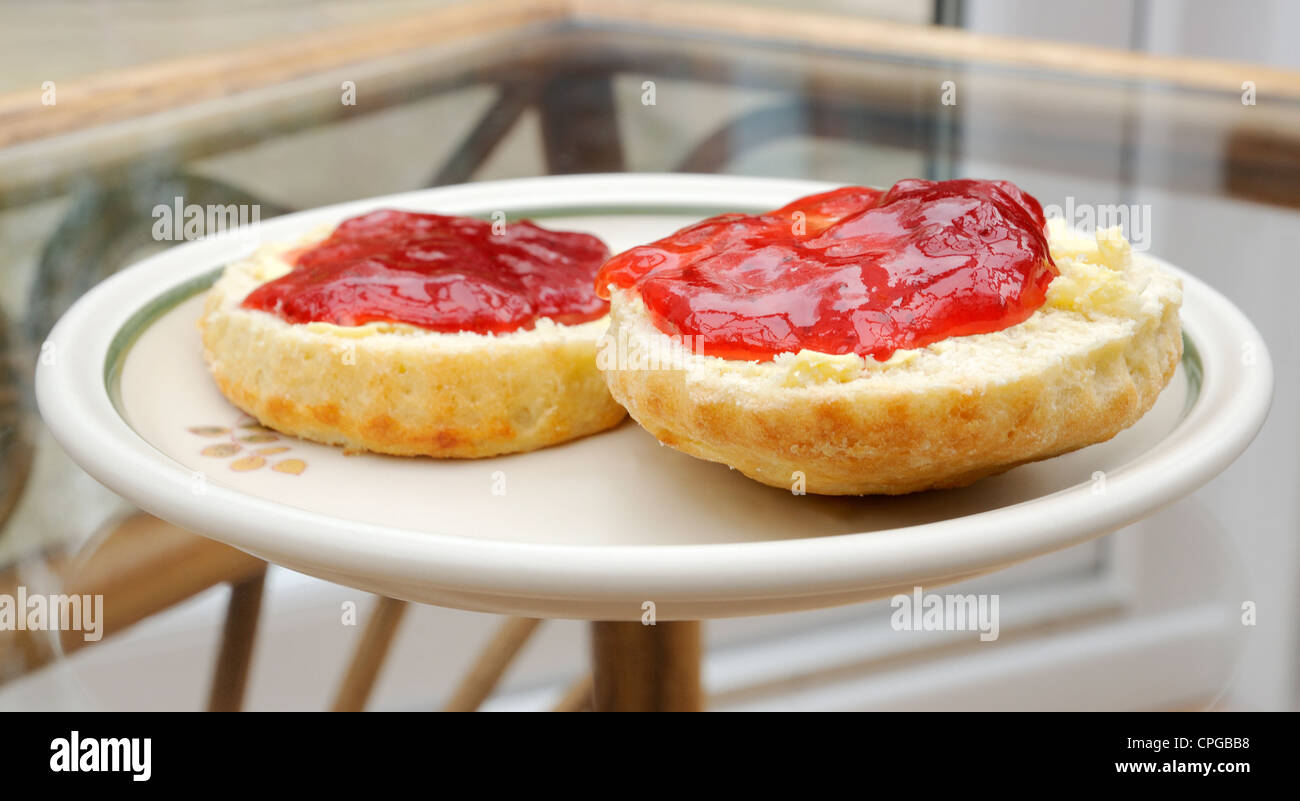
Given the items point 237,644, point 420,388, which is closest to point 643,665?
point 420,388

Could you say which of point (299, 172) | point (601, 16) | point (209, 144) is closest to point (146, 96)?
A: point (209, 144)

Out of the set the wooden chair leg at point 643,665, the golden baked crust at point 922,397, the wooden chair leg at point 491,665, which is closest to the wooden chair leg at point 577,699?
the wooden chair leg at point 643,665

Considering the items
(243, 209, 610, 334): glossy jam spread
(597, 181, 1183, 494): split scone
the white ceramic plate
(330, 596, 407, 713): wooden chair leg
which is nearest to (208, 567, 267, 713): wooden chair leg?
(330, 596, 407, 713): wooden chair leg

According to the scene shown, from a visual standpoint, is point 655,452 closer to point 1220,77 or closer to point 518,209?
point 518,209

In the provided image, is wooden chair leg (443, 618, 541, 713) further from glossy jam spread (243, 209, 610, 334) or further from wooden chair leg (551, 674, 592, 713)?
glossy jam spread (243, 209, 610, 334)

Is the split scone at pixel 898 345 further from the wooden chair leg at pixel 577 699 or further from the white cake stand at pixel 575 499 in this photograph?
the wooden chair leg at pixel 577 699

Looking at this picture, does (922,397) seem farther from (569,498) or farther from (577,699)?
(577,699)
